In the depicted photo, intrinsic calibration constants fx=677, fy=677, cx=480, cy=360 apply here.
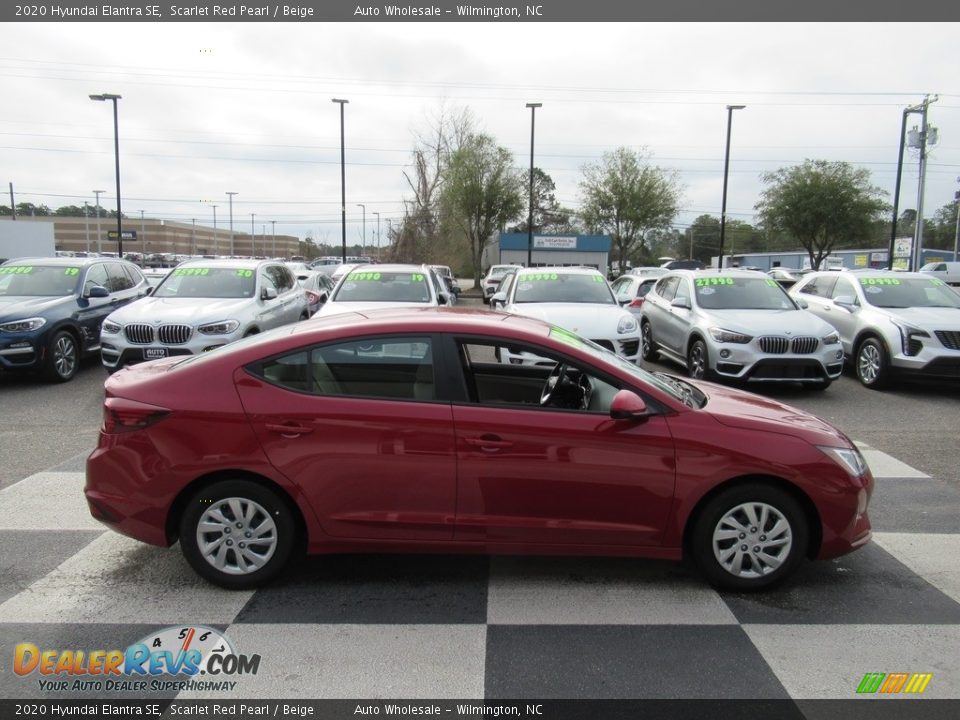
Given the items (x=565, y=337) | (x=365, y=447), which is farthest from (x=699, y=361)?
(x=365, y=447)

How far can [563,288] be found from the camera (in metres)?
10.8

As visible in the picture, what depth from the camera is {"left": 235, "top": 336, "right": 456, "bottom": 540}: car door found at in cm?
358

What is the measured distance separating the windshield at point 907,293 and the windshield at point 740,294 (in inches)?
59.5

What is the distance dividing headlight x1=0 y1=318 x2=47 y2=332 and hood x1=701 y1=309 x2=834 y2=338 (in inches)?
382

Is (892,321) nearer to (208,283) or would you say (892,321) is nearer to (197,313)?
(197,313)

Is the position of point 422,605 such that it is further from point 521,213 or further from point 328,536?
point 521,213

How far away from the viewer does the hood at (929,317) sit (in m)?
9.62

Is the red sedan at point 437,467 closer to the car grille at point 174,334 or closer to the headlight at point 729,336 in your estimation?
the car grille at point 174,334

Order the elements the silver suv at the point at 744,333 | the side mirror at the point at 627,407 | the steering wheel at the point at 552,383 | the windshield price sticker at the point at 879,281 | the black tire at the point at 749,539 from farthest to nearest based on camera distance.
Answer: the windshield price sticker at the point at 879,281 < the silver suv at the point at 744,333 < the steering wheel at the point at 552,383 < the black tire at the point at 749,539 < the side mirror at the point at 627,407

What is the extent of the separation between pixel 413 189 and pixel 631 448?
48258 millimetres

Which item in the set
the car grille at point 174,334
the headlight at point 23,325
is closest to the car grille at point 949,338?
the car grille at point 174,334

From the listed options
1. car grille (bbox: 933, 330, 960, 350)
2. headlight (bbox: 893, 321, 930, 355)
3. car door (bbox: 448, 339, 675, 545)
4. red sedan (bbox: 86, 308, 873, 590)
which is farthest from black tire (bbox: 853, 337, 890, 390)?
car door (bbox: 448, 339, 675, 545)

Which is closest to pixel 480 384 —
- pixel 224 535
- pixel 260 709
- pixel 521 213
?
pixel 224 535

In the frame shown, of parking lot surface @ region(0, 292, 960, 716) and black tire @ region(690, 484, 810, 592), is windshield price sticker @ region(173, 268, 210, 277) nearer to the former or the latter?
parking lot surface @ region(0, 292, 960, 716)
